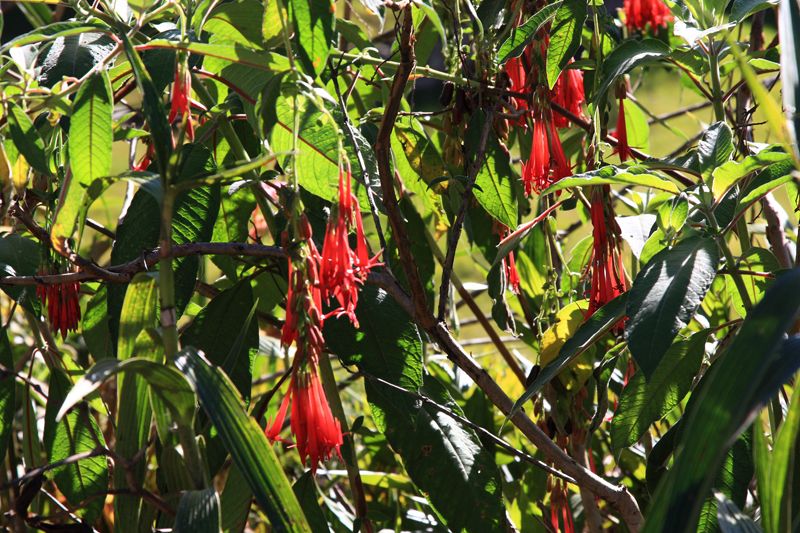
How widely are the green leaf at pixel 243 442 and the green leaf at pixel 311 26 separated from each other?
0.56 ft

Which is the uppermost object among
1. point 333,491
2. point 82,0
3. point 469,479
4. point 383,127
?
point 82,0

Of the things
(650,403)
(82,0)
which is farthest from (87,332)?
(650,403)

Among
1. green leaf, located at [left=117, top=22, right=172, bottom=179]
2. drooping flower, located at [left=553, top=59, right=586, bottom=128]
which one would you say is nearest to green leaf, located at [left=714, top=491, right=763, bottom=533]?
green leaf, located at [left=117, top=22, right=172, bottom=179]

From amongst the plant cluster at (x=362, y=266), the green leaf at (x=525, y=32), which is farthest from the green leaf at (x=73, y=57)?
the green leaf at (x=525, y=32)

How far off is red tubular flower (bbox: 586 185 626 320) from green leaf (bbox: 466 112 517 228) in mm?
83

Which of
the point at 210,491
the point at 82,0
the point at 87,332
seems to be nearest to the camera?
the point at 210,491

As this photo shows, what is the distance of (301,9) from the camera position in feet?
1.11

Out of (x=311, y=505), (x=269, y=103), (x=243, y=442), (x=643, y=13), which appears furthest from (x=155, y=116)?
(x=643, y=13)

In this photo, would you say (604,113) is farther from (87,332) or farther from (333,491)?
(333,491)

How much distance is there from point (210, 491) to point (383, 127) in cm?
23

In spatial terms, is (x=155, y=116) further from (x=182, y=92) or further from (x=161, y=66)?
(x=161, y=66)

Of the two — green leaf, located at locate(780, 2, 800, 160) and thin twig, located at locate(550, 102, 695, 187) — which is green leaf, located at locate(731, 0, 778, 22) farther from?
green leaf, located at locate(780, 2, 800, 160)

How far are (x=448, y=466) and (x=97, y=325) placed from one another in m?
0.36

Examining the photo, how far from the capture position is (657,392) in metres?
0.50
